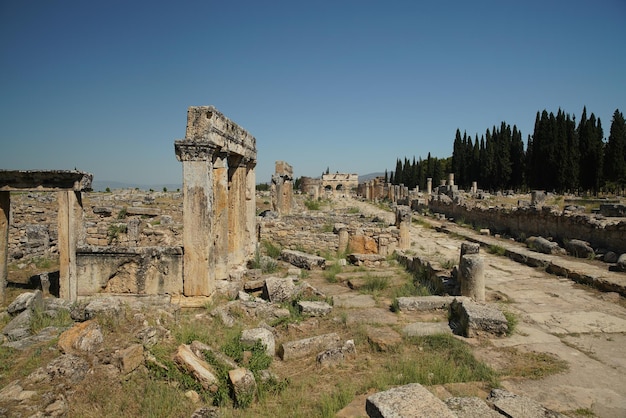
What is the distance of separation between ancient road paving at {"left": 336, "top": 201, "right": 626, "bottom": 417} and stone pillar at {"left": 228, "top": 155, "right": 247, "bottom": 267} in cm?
561

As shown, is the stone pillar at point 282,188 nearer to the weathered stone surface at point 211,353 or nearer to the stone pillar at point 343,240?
the stone pillar at point 343,240

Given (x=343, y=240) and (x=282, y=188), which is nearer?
(x=343, y=240)

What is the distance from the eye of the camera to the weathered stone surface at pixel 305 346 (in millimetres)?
4918

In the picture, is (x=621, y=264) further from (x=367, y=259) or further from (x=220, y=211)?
(x=220, y=211)

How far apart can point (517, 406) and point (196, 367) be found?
10.5ft

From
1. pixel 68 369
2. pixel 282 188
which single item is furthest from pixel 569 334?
pixel 282 188

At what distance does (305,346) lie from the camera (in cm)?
502

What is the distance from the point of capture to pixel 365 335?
212 inches

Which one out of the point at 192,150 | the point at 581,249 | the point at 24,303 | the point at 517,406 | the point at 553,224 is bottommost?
the point at 517,406

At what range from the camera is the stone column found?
6656 mm

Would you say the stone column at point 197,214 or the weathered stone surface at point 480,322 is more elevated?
the stone column at point 197,214

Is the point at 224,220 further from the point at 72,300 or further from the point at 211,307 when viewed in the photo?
the point at 72,300

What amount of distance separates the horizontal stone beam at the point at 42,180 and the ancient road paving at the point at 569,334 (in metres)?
7.58

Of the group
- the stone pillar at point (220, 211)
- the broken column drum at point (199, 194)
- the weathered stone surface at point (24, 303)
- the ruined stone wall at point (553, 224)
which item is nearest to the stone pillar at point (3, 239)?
the weathered stone surface at point (24, 303)
